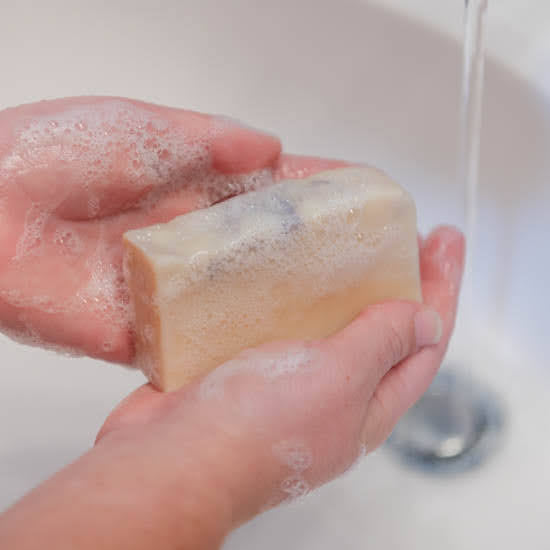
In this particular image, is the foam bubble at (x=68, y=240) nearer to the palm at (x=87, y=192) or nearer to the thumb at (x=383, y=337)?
the palm at (x=87, y=192)

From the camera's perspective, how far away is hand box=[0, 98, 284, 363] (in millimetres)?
570

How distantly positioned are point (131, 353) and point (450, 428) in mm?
317

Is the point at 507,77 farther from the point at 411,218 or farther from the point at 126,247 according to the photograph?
the point at 126,247

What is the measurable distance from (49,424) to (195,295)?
12.0 inches

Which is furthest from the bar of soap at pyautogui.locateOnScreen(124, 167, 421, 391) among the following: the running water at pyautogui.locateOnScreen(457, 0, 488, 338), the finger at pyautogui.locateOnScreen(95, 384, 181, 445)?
the running water at pyautogui.locateOnScreen(457, 0, 488, 338)

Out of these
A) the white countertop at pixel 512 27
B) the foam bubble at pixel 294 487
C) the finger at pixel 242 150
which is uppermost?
the white countertop at pixel 512 27

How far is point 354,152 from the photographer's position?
76 cm

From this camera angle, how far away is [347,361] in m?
0.48

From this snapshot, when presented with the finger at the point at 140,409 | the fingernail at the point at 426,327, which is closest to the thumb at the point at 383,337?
the fingernail at the point at 426,327

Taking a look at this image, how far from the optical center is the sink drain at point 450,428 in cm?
67

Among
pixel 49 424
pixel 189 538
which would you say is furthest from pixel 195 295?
pixel 49 424

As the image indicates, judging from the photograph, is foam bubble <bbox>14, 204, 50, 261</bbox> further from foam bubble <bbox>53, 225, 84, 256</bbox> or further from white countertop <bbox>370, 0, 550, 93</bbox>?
white countertop <bbox>370, 0, 550, 93</bbox>

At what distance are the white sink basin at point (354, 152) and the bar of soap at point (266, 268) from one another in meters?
0.17

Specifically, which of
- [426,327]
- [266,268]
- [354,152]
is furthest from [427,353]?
[354,152]
